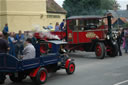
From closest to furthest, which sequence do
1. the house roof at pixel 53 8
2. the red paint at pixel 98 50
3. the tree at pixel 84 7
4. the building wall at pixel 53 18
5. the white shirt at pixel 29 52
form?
the white shirt at pixel 29 52 < the red paint at pixel 98 50 < the building wall at pixel 53 18 < the house roof at pixel 53 8 < the tree at pixel 84 7

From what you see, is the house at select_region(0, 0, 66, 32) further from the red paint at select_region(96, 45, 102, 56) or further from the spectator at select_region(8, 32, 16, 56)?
the red paint at select_region(96, 45, 102, 56)

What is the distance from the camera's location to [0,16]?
22297 millimetres

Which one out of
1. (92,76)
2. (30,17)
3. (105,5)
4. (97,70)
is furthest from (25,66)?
(105,5)

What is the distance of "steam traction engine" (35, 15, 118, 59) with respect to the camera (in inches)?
557

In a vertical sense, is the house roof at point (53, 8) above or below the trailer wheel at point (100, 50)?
above

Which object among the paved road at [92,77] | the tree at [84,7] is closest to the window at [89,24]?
the paved road at [92,77]

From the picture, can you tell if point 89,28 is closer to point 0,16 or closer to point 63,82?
point 63,82

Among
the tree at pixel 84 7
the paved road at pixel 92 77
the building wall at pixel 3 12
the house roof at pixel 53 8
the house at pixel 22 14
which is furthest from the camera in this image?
the tree at pixel 84 7

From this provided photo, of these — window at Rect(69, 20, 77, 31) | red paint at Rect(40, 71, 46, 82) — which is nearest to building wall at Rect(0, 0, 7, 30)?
window at Rect(69, 20, 77, 31)

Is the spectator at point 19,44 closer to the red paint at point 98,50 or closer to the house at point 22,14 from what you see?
the red paint at point 98,50

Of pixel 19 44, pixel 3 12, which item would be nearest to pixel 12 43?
pixel 19 44

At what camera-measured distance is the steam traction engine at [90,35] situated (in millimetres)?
14148

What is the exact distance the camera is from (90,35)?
14.5m

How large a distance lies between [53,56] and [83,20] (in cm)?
697
